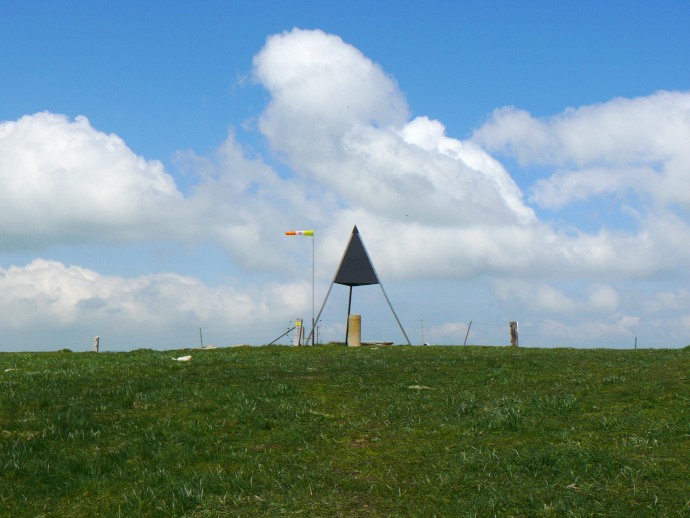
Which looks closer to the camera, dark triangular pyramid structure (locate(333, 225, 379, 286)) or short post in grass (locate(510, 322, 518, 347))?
dark triangular pyramid structure (locate(333, 225, 379, 286))

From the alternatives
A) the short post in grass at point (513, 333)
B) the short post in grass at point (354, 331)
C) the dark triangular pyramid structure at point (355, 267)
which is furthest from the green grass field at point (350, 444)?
the short post in grass at point (513, 333)

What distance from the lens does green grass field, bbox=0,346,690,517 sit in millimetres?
11094

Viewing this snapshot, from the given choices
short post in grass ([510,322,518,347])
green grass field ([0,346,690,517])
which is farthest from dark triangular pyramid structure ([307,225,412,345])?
green grass field ([0,346,690,517])

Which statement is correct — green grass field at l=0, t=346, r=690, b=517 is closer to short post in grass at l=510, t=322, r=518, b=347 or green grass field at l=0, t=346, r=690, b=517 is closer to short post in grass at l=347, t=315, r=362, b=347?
short post in grass at l=347, t=315, r=362, b=347

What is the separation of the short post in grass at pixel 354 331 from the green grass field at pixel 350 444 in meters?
18.3

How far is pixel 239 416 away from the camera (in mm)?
15570

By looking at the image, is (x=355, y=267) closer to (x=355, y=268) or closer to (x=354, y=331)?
(x=355, y=268)

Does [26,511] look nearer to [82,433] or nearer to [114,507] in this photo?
[114,507]

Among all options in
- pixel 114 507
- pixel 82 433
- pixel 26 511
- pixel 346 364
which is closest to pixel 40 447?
pixel 82 433

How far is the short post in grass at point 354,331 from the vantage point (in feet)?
130

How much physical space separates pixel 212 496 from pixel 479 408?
6.89 meters

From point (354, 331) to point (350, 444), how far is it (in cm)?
2582

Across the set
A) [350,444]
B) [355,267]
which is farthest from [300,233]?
[350,444]

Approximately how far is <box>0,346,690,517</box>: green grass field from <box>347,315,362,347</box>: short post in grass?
18312mm
